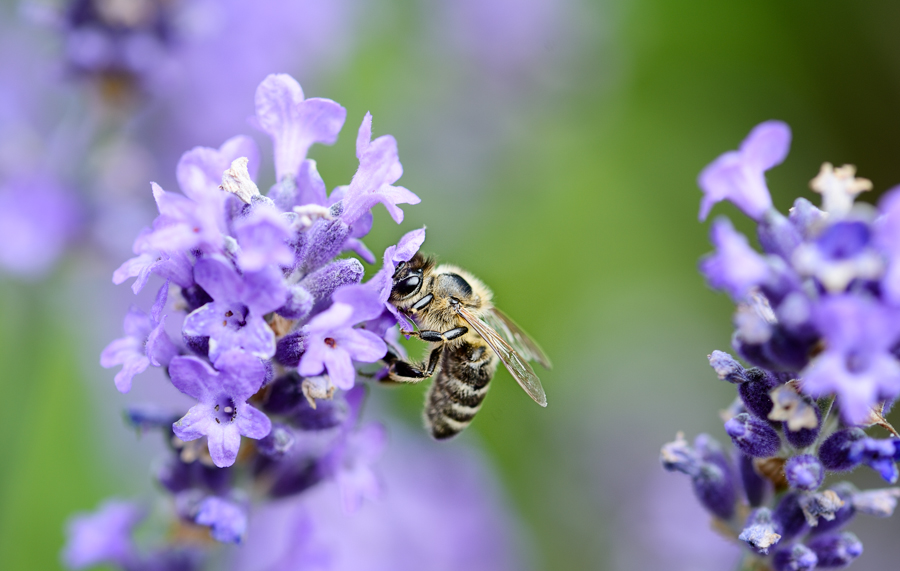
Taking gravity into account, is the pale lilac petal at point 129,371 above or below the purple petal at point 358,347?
below

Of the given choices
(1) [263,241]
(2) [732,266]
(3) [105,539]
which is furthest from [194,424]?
(2) [732,266]

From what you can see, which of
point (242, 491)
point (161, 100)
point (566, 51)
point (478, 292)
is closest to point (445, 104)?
point (566, 51)

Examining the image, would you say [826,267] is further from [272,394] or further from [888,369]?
[272,394]

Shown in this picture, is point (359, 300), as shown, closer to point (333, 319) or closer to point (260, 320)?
point (333, 319)

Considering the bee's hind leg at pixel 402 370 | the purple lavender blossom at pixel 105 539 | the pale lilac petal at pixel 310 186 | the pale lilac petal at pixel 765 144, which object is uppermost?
the pale lilac petal at pixel 765 144

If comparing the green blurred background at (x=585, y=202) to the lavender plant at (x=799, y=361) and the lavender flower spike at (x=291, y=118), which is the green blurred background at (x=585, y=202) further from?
the lavender flower spike at (x=291, y=118)

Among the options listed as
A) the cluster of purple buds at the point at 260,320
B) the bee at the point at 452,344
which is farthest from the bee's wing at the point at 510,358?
the cluster of purple buds at the point at 260,320
